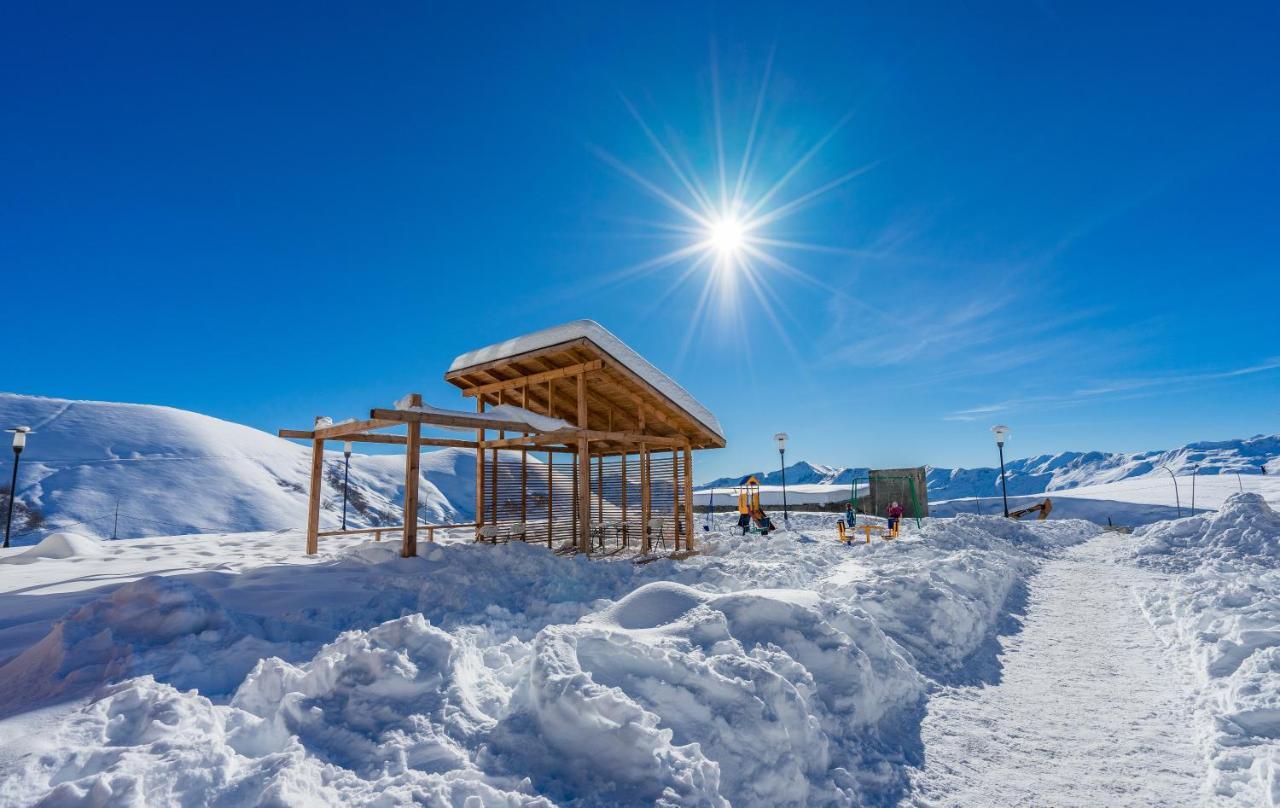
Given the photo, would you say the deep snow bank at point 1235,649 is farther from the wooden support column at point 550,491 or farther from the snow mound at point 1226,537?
the wooden support column at point 550,491

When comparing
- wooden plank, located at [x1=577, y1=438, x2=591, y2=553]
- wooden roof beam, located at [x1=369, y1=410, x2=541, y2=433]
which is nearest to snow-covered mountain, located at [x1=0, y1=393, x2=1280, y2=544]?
wooden plank, located at [x1=577, y1=438, x2=591, y2=553]

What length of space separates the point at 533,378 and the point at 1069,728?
9.60m

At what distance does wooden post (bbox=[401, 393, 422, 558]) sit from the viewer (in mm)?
7477

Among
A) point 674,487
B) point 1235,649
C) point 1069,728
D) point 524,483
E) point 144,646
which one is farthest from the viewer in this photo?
point 674,487

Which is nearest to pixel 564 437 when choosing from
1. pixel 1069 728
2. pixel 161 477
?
pixel 1069 728

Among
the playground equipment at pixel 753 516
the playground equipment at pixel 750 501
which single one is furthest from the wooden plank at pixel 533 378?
the playground equipment at pixel 750 501

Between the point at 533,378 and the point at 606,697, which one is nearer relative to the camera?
the point at 606,697

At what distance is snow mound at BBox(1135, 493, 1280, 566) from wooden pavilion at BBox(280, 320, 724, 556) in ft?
30.2

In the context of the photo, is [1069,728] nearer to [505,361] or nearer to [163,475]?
[505,361]

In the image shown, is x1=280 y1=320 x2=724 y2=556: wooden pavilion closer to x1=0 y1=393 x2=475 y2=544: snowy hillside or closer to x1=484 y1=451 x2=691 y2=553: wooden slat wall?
x1=484 y1=451 x2=691 y2=553: wooden slat wall

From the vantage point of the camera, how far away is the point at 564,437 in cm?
1047

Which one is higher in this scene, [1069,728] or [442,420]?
[442,420]

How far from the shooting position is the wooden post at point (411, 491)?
24.5 ft

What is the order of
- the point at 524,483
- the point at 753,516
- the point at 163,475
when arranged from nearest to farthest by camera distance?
1. the point at 524,483
2. the point at 753,516
3. the point at 163,475
